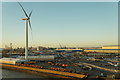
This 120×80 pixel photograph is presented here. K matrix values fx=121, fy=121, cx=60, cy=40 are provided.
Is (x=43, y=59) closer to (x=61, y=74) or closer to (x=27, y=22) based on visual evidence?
(x=27, y=22)

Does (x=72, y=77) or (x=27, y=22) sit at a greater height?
(x=27, y=22)

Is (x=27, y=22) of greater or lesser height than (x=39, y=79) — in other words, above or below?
above

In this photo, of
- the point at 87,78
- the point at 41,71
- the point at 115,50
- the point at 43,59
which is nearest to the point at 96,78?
the point at 87,78

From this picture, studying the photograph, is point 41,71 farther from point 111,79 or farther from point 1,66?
point 1,66

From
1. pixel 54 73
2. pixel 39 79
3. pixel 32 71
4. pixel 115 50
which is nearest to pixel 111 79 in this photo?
pixel 54 73

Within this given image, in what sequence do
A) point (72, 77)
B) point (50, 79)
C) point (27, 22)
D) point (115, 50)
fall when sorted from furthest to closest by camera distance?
point (115, 50) < point (27, 22) < point (50, 79) < point (72, 77)

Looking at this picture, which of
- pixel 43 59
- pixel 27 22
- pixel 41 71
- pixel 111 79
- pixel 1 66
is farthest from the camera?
pixel 43 59

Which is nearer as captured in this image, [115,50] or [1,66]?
[1,66]

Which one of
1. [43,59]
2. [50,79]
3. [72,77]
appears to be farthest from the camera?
[43,59]

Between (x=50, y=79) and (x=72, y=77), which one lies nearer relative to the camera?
(x=72, y=77)
